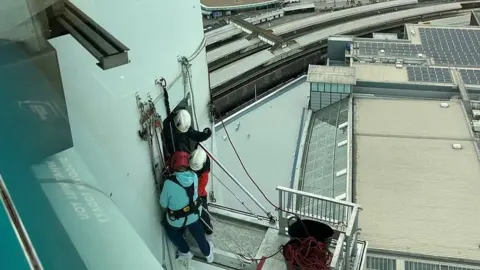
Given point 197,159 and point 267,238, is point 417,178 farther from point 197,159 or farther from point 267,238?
point 197,159

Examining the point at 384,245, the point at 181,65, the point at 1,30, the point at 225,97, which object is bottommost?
the point at 384,245

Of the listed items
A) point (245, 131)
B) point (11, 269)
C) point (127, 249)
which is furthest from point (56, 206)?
point (245, 131)

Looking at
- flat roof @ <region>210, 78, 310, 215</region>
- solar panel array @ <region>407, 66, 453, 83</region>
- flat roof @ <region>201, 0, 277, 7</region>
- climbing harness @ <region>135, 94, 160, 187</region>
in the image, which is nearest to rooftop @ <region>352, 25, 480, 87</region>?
solar panel array @ <region>407, 66, 453, 83</region>

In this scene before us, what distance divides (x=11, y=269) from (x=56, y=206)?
43.3 inches

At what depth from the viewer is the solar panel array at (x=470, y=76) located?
81.0ft

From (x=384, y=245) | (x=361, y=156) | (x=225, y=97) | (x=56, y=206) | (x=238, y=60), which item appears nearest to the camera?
(x=56, y=206)

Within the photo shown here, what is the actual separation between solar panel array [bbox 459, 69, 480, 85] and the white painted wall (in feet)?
64.0

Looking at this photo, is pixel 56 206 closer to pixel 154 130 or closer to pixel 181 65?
pixel 154 130

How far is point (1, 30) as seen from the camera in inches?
165

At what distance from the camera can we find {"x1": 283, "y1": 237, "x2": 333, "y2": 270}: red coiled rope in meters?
8.12

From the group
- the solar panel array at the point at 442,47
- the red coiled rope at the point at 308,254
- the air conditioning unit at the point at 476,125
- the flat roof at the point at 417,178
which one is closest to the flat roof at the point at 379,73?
the solar panel array at the point at 442,47

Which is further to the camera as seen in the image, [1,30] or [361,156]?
[361,156]

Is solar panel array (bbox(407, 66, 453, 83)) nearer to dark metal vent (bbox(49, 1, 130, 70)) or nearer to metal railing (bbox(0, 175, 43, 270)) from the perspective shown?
dark metal vent (bbox(49, 1, 130, 70))

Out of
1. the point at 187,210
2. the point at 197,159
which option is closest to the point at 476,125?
the point at 197,159
